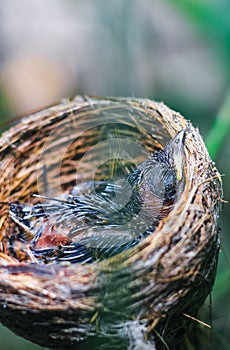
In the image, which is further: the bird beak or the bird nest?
the bird beak

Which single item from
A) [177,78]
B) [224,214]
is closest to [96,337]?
[224,214]

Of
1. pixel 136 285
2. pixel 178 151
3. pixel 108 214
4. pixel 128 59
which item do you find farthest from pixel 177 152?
pixel 128 59

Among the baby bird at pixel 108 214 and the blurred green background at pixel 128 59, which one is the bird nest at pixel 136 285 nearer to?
the baby bird at pixel 108 214

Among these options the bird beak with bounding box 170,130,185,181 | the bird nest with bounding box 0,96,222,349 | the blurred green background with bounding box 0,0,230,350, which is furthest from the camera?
the blurred green background with bounding box 0,0,230,350

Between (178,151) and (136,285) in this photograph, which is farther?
(178,151)

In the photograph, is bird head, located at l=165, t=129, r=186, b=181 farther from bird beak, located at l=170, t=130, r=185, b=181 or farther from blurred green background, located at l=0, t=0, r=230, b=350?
blurred green background, located at l=0, t=0, r=230, b=350

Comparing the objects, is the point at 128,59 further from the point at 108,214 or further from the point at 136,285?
the point at 136,285

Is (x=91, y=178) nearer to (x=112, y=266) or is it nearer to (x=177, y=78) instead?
(x=112, y=266)

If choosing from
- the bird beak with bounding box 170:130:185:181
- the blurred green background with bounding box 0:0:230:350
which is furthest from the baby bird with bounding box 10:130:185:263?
the blurred green background with bounding box 0:0:230:350
